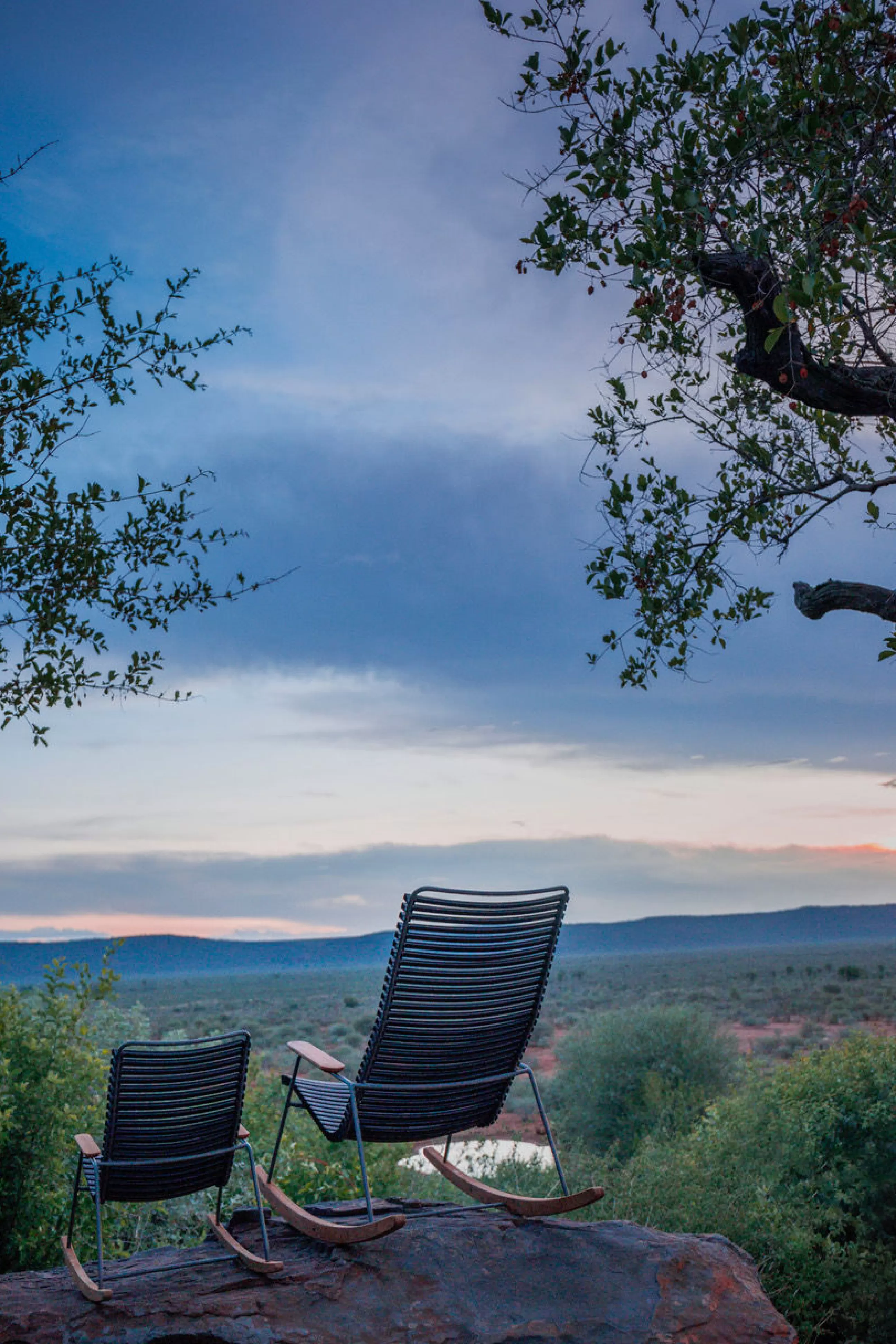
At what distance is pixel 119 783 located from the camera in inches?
401

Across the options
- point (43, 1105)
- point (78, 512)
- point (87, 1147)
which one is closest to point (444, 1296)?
point (87, 1147)

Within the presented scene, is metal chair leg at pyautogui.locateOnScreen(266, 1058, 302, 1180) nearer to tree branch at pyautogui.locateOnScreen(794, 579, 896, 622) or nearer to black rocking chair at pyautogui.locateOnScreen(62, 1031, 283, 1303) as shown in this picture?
black rocking chair at pyautogui.locateOnScreen(62, 1031, 283, 1303)

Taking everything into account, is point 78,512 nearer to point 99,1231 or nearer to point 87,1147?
point 87,1147

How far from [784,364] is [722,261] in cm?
60

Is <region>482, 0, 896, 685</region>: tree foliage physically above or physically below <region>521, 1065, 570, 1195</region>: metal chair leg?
above

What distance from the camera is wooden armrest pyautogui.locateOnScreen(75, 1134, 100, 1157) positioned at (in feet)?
14.3

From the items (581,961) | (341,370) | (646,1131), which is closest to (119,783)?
(341,370)

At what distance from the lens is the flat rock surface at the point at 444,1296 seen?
3.76 m

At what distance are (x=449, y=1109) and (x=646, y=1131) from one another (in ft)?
34.8

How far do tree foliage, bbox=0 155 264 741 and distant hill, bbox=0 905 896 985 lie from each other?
25.3 m

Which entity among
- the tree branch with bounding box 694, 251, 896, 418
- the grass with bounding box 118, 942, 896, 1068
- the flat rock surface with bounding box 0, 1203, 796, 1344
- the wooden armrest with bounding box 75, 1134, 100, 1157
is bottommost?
the grass with bounding box 118, 942, 896, 1068

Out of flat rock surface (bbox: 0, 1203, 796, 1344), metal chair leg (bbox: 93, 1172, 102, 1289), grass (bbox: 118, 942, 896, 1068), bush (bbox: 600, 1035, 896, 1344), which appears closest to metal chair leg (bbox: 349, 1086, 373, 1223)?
flat rock surface (bbox: 0, 1203, 796, 1344)

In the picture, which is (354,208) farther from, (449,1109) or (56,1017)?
(449,1109)

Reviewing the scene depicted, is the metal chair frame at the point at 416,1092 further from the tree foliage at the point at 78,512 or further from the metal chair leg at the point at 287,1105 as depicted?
the tree foliage at the point at 78,512
